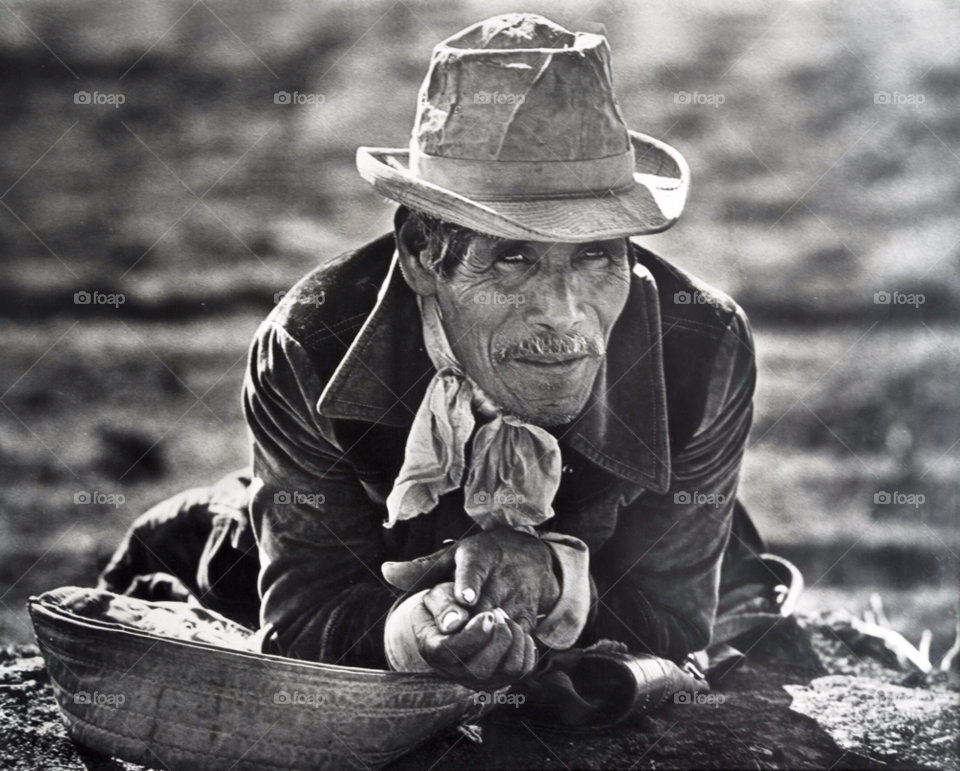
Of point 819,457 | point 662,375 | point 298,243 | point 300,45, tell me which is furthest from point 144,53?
point 819,457

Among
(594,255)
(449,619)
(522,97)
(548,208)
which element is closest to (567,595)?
(449,619)

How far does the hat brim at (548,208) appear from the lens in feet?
14.1

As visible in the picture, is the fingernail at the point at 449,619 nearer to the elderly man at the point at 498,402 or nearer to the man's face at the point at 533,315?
the elderly man at the point at 498,402

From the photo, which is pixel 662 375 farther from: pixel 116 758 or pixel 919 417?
pixel 116 758

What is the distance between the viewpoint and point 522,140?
14.2 ft

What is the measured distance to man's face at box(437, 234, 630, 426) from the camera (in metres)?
4.44

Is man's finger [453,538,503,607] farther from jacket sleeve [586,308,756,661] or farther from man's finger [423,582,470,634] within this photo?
jacket sleeve [586,308,756,661]

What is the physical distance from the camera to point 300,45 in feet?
15.8

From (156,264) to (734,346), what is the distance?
198 centimetres

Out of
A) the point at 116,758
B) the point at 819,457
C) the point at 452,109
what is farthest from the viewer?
the point at 819,457

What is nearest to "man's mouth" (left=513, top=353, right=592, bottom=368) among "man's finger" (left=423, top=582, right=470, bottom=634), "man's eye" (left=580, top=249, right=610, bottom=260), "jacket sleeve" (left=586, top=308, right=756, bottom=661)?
"man's eye" (left=580, top=249, right=610, bottom=260)

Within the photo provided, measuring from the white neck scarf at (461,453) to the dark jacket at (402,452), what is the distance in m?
0.05

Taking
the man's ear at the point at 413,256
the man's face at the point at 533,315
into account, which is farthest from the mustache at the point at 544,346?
the man's ear at the point at 413,256

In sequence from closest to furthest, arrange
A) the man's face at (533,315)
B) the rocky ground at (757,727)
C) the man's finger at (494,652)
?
the man's face at (533,315) < the man's finger at (494,652) < the rocky ground at (757,727)
